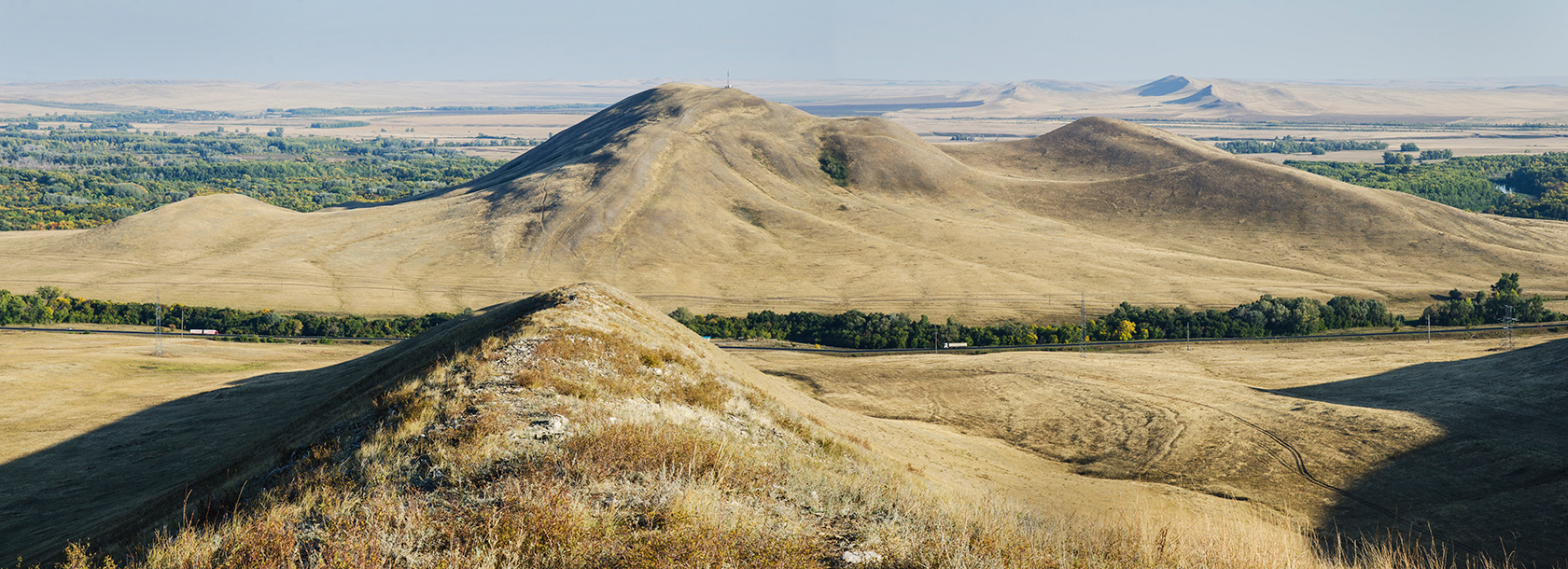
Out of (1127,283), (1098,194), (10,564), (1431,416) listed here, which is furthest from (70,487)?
(1098,194)

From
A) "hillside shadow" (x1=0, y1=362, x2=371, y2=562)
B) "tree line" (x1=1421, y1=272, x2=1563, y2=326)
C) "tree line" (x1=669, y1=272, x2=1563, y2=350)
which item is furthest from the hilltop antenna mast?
"tree line" (x1=1421, y1=272, x2=1563, y2=326)

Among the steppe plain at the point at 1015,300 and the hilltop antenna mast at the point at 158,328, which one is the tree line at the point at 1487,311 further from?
the hilltop antenna mast at the point at 158,328

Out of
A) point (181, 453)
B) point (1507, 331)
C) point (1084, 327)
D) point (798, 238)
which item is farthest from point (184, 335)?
point (1507, 331)

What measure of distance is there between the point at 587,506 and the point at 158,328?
264 feet

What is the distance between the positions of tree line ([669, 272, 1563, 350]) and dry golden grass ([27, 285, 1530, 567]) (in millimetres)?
65627

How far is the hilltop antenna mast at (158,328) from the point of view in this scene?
2938 inches

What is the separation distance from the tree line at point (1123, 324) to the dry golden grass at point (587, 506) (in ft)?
215

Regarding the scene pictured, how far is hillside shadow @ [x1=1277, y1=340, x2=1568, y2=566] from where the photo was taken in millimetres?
35406

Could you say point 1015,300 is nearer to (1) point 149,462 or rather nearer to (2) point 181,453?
(2) point 181,453

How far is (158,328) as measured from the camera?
75.8 metres

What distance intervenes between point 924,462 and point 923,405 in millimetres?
23678

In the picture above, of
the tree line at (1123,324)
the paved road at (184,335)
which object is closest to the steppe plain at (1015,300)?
the tree line at (1123,324)

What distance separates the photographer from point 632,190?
139 m

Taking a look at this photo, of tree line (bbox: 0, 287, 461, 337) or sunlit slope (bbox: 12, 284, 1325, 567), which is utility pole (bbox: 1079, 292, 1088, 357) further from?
tree line (bbox: 0, 287, 461, 337)
